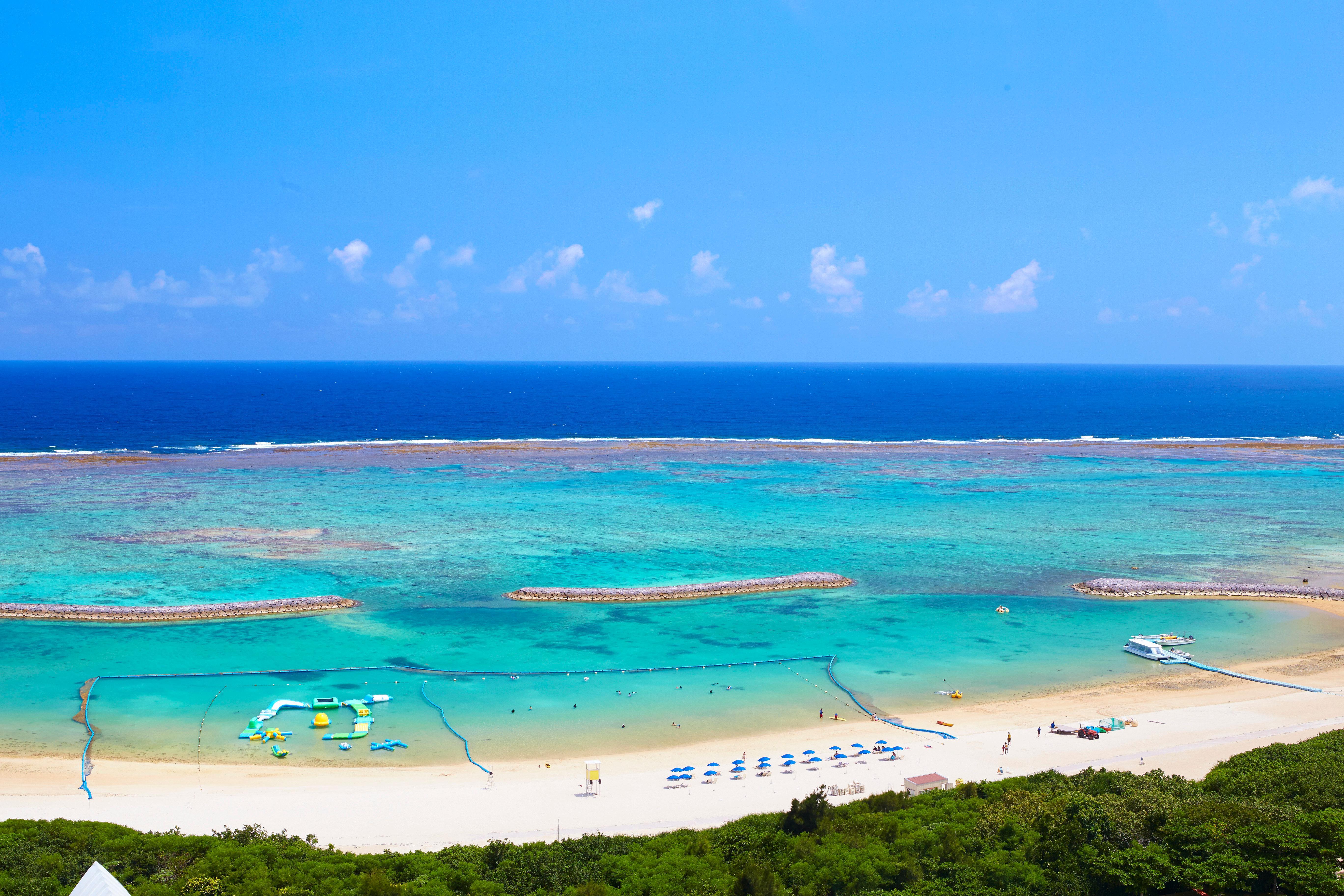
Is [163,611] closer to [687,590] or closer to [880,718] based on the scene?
[687,590]

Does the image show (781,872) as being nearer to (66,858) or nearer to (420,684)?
(66,858)

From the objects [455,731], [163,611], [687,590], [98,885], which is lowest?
[455,731]

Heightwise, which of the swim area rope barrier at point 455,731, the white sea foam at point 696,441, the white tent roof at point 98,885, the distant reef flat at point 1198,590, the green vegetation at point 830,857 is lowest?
the swim area rope barrier at point 455,731

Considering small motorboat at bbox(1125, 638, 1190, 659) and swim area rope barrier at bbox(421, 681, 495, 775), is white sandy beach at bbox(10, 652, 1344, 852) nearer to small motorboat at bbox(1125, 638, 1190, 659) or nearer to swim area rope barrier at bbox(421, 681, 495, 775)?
swim area rope barrier at bbox(421, 681, 495, 775)

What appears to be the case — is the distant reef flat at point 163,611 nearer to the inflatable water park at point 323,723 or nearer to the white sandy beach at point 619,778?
the inflatable water park at point 323,723

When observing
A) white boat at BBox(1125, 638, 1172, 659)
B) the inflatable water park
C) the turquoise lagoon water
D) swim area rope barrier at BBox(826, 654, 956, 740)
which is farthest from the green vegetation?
white boat at BBox(1125, 638, 1172, 659)

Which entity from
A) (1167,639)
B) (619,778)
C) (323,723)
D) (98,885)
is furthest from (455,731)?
(1167,639)

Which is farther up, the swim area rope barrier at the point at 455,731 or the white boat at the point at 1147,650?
the white boat at the point at 1147,650

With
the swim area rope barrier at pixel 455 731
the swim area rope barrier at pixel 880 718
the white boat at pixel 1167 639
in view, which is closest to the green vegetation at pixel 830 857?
the swim area rope barrier at pixel 455 731
